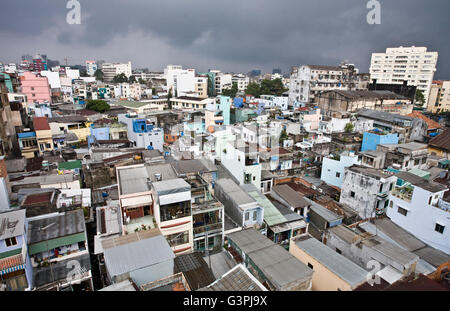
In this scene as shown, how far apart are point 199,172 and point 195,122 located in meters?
19.7

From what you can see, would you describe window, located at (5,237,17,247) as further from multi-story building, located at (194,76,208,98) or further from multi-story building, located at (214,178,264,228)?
multi-story building, located at (194,76,208,98)

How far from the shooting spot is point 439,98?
57.4 meters

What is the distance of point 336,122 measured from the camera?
102 ft

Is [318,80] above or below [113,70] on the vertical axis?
below

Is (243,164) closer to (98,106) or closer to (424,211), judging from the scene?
(424,211)

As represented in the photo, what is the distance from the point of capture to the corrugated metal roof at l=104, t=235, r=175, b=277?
27.0 ft

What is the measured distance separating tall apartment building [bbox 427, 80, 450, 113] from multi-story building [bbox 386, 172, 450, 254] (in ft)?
181

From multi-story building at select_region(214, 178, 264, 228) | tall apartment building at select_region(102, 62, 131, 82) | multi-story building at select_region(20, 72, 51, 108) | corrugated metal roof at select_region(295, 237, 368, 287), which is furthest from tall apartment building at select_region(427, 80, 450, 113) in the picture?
tall apartment building at select_region(102, 62, 131, 82)

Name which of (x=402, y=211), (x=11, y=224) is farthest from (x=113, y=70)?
(x=402, y=211)

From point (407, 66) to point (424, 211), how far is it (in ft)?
209

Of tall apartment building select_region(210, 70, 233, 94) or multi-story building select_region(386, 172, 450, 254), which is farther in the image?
tall apartment building select_region(210, 70, 233, 94)

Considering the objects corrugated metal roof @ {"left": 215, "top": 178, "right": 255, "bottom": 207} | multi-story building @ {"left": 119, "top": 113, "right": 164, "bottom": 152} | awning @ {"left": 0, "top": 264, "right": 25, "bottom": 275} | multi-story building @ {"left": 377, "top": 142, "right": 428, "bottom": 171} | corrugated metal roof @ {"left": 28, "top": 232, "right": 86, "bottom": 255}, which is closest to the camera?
awning @ {"left": 0, "top": 264, "right": 25, "bottom": 275}
